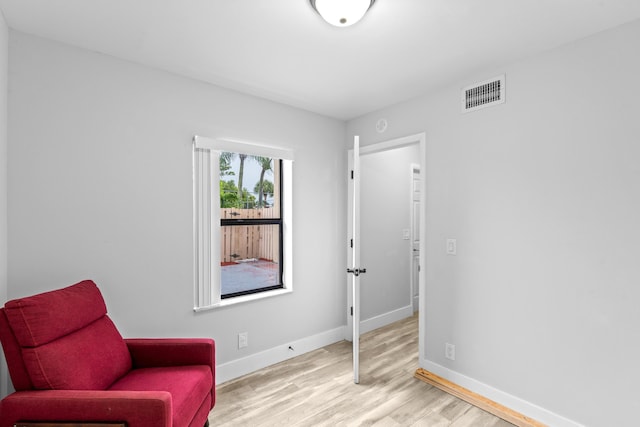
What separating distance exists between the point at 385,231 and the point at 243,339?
2065 mm

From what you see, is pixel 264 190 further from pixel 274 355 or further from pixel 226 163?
pixel 274 355

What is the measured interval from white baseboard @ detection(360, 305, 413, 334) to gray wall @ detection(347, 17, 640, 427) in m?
1.05

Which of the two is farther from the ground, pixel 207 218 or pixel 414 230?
pixel 207 218

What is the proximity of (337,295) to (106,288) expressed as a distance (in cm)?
221

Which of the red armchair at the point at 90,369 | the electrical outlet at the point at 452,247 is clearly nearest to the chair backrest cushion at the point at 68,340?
the red armchair at the point at 90,369

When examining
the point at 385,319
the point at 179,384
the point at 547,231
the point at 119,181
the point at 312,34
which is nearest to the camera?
the point at 179,384

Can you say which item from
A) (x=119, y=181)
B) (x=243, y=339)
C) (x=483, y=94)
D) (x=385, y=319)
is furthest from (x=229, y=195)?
(x=385, y=319)

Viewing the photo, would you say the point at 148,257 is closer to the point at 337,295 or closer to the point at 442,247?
the point at 337,295

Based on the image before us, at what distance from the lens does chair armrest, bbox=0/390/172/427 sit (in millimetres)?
1332

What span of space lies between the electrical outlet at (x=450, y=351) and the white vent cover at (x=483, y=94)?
1898 millimetres

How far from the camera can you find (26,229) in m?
1.87

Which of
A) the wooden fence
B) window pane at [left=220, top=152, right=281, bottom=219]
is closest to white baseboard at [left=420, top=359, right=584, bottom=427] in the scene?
the wooden fence

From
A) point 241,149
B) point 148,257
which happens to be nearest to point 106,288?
point 148,257

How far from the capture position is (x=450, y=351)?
2.59m
